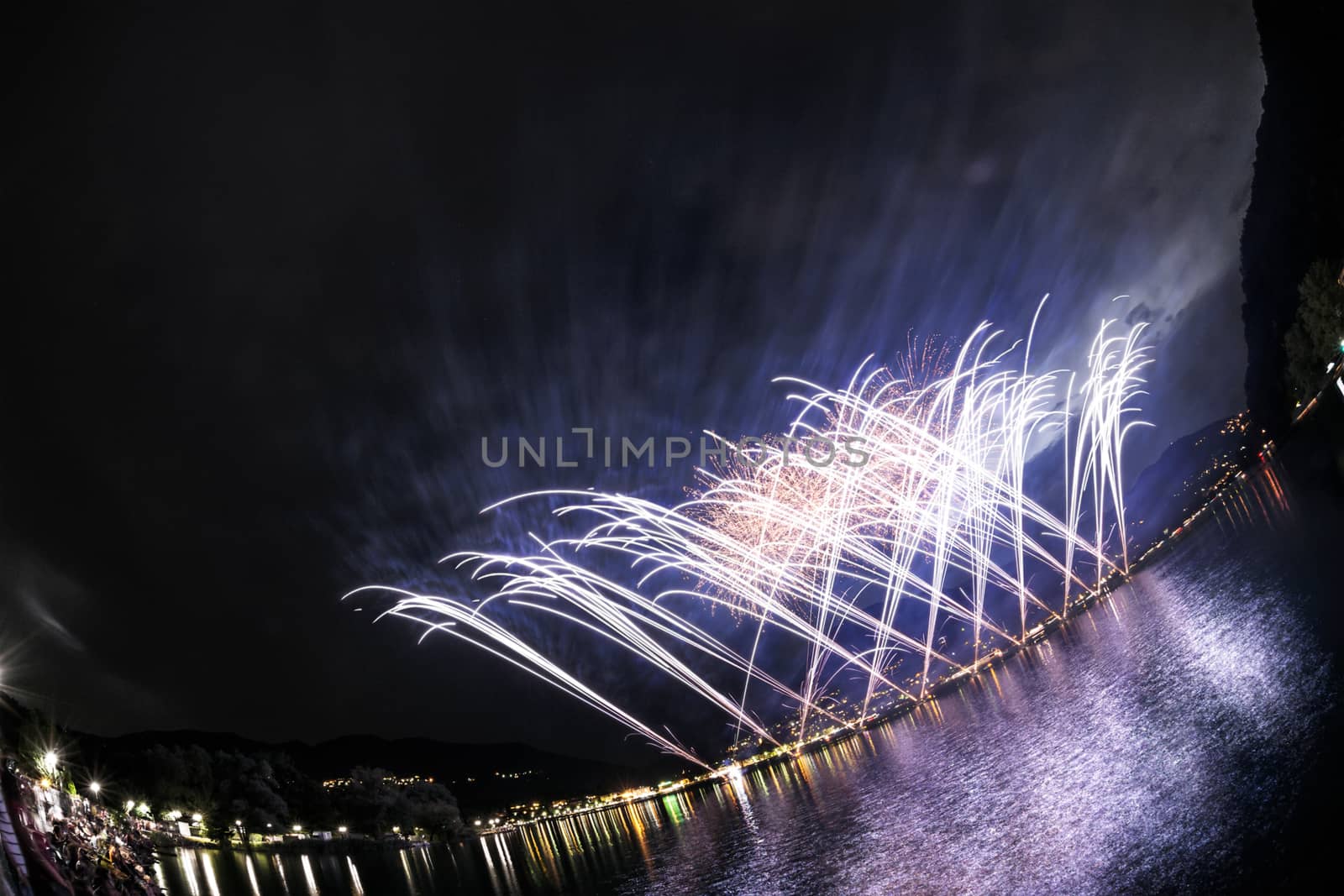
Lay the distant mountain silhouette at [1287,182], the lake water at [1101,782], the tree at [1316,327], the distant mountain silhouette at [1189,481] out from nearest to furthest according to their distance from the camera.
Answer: the lake water at [1101,782]
the tree at [1316,327]
the distant mountain silhouette at [1287,182]
the distant mountain silhouette at [1189,481]

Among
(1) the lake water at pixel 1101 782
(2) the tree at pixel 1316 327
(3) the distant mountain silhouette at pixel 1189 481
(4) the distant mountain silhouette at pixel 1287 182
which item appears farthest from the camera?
(3) the distant mountain silhouette at pixel 1189 481

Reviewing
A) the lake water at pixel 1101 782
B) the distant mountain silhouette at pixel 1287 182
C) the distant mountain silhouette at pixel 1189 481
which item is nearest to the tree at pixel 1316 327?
the distant mountain silhouette at pixel 1287 182

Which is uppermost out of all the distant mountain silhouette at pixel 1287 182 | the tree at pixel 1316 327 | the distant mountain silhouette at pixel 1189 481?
the distant mountain silhouette at pixel 1287 182

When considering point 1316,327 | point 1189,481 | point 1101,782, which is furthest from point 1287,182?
point 1189,481

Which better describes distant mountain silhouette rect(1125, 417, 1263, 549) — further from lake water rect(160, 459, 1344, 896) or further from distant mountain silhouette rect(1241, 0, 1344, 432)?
lake water rect(160, 459, 1344, 896)

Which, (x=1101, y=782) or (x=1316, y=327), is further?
(x=1316, y=327)

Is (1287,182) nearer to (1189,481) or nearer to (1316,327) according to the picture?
(1316,327)

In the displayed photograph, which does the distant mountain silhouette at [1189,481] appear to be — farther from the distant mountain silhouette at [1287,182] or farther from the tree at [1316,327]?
the tree at [1316,327]

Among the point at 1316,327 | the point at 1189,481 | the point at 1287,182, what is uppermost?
the point at 1287,182
